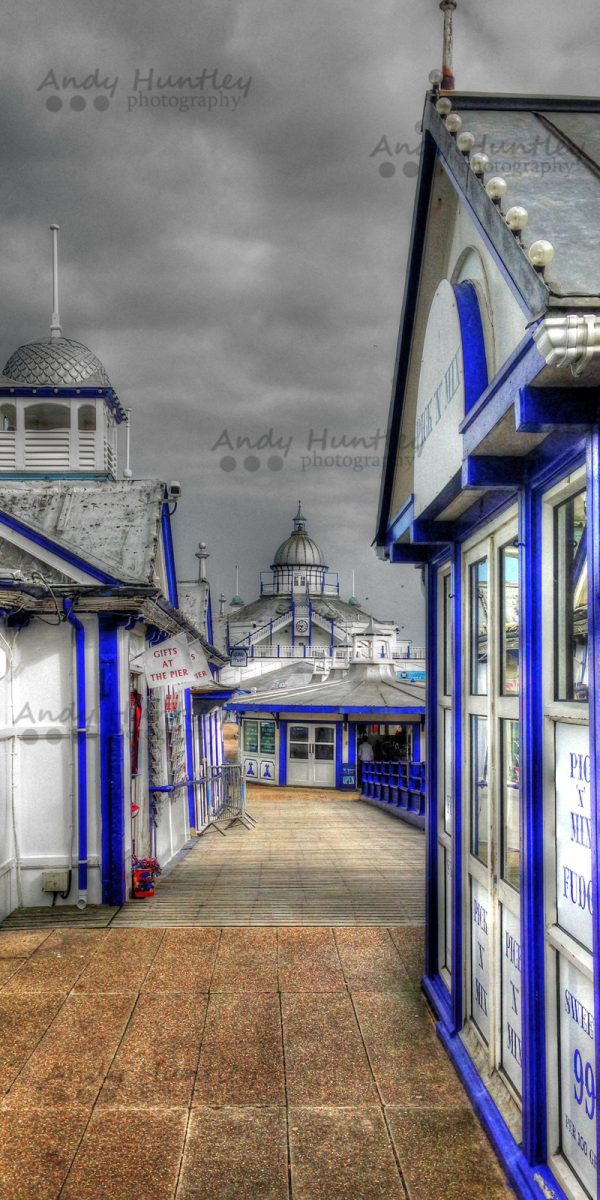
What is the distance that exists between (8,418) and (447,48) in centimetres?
1375

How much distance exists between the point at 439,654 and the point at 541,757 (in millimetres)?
3091

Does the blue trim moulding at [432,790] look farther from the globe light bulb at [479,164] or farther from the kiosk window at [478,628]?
the globe light bulb at [479,164]

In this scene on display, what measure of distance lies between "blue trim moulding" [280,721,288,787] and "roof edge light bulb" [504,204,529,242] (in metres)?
25.5

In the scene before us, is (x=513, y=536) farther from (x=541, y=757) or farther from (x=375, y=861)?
(x=375, y=861)

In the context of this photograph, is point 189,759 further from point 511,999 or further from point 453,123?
point 453,123

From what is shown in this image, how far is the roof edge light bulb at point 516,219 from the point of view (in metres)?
3.48

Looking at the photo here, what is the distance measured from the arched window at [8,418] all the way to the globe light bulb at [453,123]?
13.8 m

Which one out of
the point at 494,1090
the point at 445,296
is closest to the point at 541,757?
the point at 494,1090

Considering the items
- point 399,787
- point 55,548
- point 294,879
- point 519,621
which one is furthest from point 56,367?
point 519,621

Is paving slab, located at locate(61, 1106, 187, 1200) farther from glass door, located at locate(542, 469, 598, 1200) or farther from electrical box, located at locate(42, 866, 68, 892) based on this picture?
electrical box, located at locate(42, 866, 68, 892)

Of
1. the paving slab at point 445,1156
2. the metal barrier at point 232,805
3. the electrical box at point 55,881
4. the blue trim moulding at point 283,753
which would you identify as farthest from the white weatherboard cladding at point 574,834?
the blue trim moulding at point 283,753

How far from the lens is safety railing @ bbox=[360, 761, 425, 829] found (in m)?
17.9

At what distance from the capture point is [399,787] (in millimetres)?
19547

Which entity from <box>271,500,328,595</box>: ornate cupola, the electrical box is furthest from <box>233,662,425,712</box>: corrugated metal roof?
<box>271,500,328,595</box>: ornate cupola
